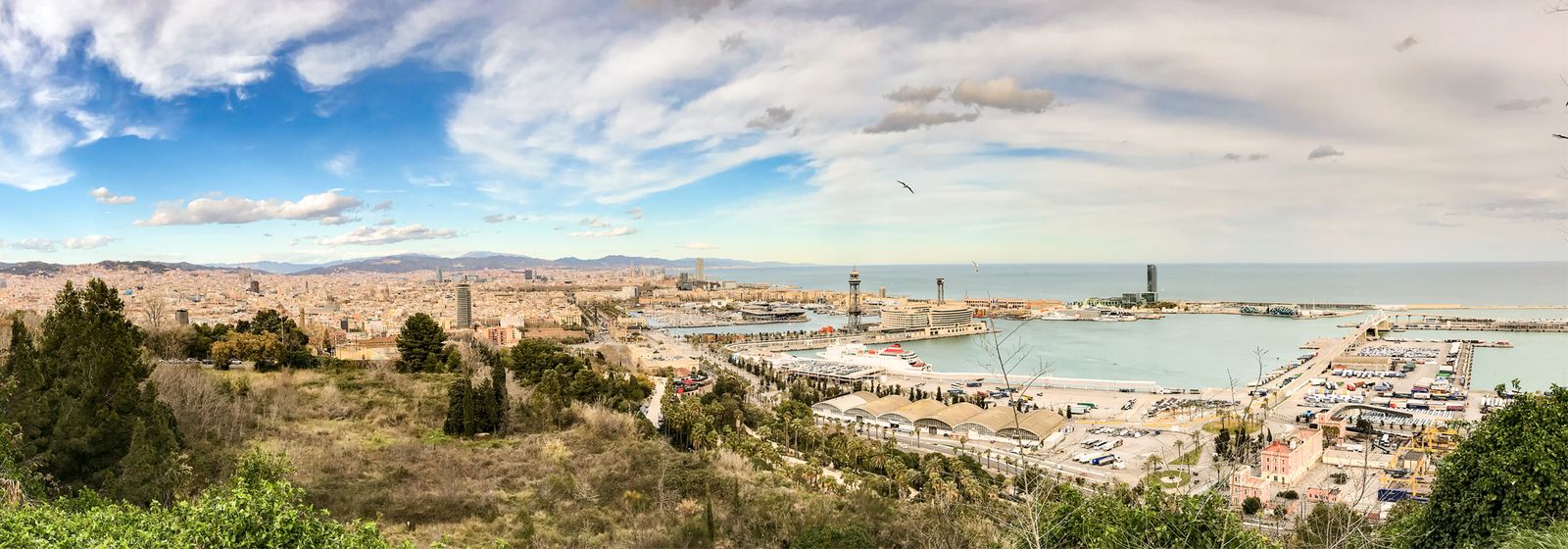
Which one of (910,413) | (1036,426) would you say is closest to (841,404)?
(910,413)

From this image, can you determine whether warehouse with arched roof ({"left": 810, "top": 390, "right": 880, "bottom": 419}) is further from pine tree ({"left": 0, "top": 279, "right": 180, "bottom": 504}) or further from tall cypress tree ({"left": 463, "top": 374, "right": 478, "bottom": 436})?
pine tree ({"left": 0, "top": 279, "right": 180, "bottom": 504})

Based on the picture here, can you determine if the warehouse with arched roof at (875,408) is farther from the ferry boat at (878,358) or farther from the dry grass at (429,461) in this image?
the ferry boat at (878,358)

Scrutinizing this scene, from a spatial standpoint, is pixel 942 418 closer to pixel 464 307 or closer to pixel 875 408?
pixel 875 408

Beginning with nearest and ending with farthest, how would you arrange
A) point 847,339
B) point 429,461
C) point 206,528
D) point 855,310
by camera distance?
1. point 206,528
2. point 429,461
3. point 847,339
4. point 855,310

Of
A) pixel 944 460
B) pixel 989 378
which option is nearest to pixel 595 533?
pixel 944 460

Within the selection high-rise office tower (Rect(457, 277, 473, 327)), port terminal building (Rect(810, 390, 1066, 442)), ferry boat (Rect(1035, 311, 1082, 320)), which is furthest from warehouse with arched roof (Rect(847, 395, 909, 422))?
ferry boat (Rect(1035, 311, 1082, 320))

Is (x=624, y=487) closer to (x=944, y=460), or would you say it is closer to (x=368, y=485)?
(x=368, y=485)
